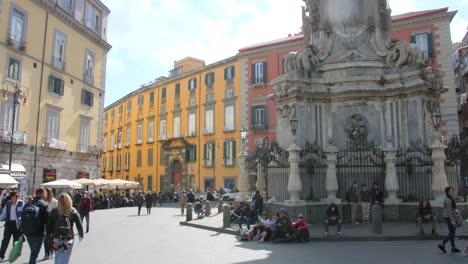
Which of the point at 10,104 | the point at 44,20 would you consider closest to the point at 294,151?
the point at 10,104

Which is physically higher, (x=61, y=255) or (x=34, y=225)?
(x=34, y=225)

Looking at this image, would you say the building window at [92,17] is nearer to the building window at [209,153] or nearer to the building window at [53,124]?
the building window at [53,124]

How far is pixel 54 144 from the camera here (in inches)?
1155

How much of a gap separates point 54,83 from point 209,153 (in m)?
19.1

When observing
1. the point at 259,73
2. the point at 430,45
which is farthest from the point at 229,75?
the point at 430,45

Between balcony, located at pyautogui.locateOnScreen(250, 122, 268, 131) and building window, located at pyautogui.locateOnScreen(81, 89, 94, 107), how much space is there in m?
14.4

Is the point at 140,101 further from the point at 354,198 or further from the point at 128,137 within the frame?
the point at 354,198

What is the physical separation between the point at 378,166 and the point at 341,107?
2.42m

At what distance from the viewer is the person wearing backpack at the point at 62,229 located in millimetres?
6121

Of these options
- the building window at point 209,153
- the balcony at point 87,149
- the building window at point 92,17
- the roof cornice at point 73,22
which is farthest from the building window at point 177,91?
the balcony at point 87,149

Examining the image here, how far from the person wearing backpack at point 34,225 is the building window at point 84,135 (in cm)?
2675

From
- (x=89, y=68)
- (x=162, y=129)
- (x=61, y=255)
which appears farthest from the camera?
(x=162, y=129)

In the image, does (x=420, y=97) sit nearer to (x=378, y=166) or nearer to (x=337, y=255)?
(x=378, y=166)

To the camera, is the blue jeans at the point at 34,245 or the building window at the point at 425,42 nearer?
the blue jeans at the point at 34,245
